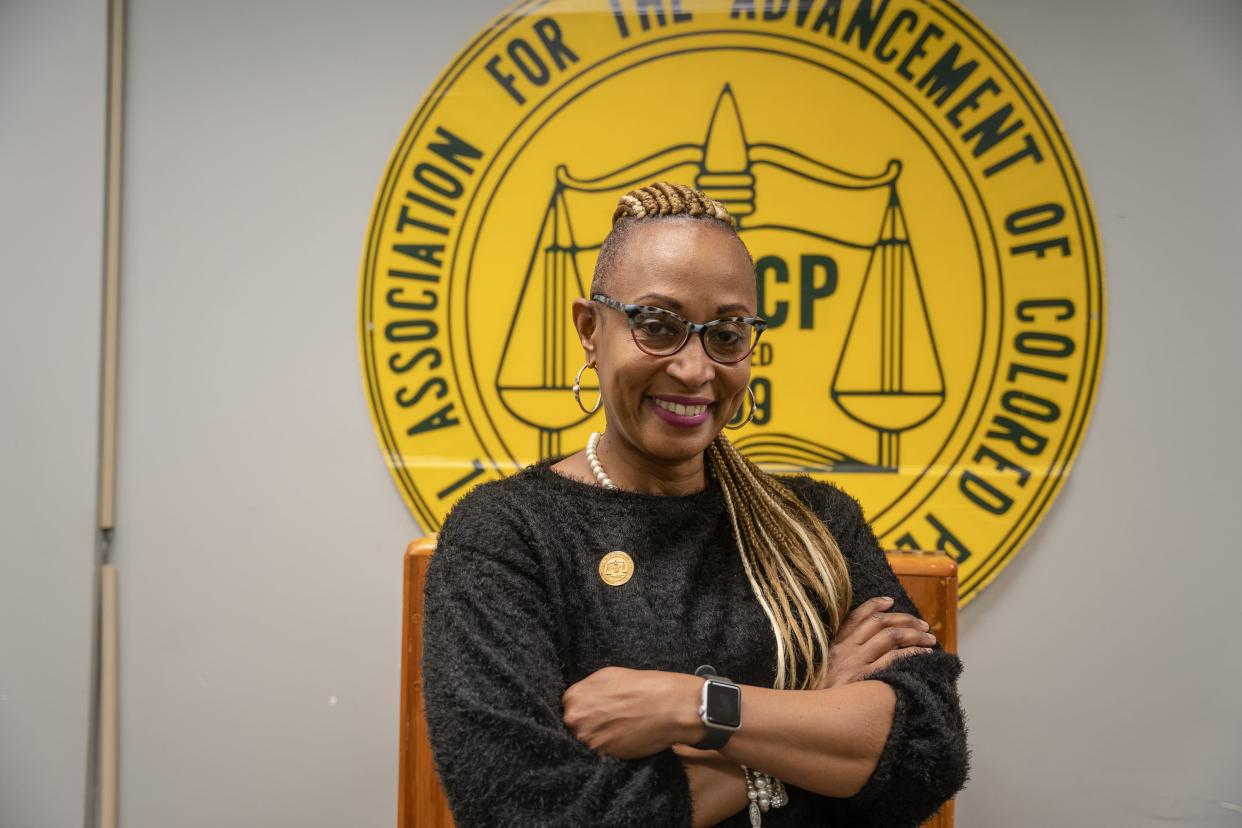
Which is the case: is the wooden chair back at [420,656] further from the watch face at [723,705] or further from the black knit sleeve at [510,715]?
the watch face at [723,705]

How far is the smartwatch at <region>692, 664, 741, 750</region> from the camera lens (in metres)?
1.20

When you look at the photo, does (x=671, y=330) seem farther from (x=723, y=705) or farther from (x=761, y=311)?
(x=761, y=311)

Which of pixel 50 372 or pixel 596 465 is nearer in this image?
pixel 596 465

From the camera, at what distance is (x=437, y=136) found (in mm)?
2273

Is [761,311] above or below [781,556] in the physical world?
above

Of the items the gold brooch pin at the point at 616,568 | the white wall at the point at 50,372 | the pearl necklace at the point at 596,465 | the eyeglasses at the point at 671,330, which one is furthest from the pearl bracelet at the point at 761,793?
the white wall at the point at 50,372

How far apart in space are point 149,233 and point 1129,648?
2717 mm

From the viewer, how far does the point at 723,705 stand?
1.20 m

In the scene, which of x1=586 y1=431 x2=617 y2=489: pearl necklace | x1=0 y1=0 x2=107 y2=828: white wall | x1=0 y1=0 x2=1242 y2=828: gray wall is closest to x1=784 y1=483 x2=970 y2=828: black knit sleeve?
x1=586 y1=431 x2=617 y2=489: pearl necklace

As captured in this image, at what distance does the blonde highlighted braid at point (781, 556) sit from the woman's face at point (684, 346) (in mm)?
41

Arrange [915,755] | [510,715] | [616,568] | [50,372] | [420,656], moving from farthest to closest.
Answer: [50,372]
[420,656]
[616,568]
[915,755]
[510,715]

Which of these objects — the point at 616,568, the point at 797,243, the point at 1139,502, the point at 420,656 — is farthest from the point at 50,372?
the point at 1139,502

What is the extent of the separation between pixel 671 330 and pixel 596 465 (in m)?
0.28

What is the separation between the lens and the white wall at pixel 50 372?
7.64ft
